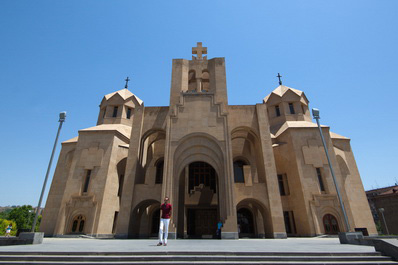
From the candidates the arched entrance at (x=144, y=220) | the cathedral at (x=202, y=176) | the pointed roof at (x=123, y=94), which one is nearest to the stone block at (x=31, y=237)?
the cathedral at (x=202, y=176)

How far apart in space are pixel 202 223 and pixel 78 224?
1189 centimetres

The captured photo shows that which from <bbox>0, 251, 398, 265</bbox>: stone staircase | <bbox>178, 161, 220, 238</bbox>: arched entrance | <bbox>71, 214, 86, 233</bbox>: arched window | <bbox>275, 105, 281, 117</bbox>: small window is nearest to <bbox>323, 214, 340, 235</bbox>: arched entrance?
<bbox>178, 161, 220, 238</bbox>: arched entrance

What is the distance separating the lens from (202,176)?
24.3 meters

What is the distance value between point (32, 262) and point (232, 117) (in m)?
18.6

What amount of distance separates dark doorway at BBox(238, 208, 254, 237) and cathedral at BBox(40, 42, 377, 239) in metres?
0.11

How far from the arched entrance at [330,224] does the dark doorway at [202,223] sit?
10.2m

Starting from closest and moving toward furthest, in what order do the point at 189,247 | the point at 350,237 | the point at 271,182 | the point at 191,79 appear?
the point at 189,247 < the point at 350,237 < the point at 271,182 < the point at 191,79

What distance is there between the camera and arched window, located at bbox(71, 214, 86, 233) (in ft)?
66.6

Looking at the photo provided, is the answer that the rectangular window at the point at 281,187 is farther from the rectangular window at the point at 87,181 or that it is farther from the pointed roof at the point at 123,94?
the pointed roof at the point at 123,94

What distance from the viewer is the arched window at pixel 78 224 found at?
20312 mm

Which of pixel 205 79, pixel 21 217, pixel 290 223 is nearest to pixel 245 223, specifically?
pixel 290 223

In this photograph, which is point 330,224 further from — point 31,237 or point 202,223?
point 31,237

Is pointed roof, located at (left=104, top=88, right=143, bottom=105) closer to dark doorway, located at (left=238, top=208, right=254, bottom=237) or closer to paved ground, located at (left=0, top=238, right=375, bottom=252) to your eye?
dark doorway, located at (left=238, top=208, right=254, bottom=237)

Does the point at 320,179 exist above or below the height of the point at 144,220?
above
